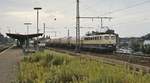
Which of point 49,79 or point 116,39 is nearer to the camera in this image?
point 49,79

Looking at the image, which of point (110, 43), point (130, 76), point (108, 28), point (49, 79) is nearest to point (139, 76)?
point (130, 76)

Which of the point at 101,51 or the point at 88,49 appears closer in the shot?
the point at 101,51

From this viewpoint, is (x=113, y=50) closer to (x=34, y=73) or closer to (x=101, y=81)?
(x=34, y=73)

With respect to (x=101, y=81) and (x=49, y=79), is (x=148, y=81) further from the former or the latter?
(x=49, y=79)

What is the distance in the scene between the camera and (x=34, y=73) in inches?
739

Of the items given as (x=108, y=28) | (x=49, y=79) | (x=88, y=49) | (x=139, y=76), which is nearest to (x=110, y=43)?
(x=88, y=49)

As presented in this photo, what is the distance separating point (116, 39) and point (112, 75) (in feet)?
146

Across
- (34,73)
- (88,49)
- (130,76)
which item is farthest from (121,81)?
(88,49)

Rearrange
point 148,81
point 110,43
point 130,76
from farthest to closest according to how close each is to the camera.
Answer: point 110,43 < point 130,76 < point 148,81

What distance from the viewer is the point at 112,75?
38.4 feet

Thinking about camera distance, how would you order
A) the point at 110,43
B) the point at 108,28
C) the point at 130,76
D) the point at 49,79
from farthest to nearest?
the point at 108,28, the point at 110,43, the point at 49,79, the point at 130,76

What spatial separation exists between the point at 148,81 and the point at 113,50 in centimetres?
4577

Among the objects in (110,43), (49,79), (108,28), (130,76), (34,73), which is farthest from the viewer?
(108,28)

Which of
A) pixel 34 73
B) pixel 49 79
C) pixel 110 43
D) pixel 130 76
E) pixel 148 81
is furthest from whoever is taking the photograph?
pixel 110 43
